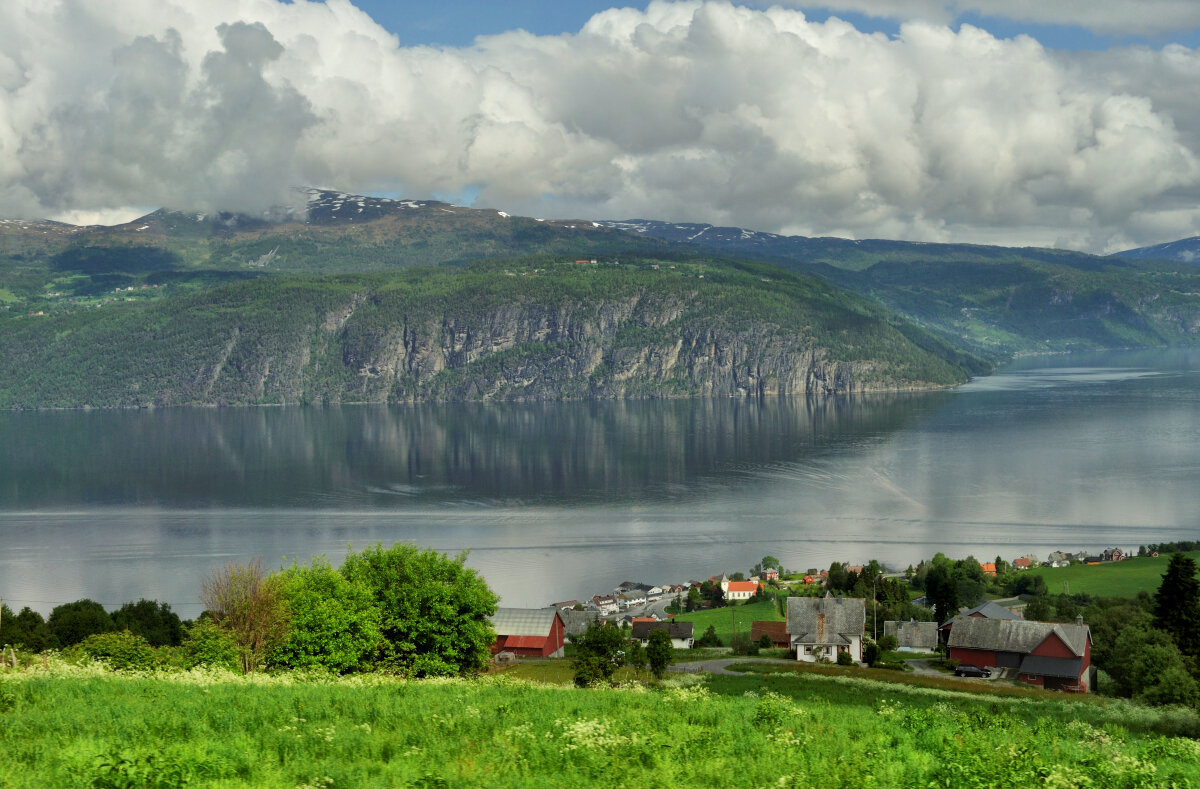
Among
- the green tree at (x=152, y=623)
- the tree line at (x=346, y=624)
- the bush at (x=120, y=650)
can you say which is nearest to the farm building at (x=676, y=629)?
the tree line at (x=346, y=624)

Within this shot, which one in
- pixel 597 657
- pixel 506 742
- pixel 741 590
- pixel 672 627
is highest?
pixel 506 742

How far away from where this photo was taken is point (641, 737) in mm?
14594

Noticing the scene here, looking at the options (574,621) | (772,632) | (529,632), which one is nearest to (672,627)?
(574,621)

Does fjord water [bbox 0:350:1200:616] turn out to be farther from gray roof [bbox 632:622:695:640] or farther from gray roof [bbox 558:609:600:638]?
gray roof [bbox 632:622:695:640]

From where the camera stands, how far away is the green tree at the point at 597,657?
111 ft

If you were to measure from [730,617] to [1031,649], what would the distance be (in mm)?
23408

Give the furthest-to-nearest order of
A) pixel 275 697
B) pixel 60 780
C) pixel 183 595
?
pixel 183 595
pixel 275 697
pixel 60 780

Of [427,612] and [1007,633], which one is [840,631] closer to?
[1007,633]

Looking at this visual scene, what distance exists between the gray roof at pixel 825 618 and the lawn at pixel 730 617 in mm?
8679

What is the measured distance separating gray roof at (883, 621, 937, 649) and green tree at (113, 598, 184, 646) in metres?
40.5

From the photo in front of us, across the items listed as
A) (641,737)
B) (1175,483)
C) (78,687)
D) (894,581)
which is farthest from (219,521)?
(1175,483)

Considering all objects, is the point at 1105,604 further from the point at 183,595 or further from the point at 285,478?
the point at 285,478

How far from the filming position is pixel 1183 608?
44.0 metres

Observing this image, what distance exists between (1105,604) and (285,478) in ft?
357
